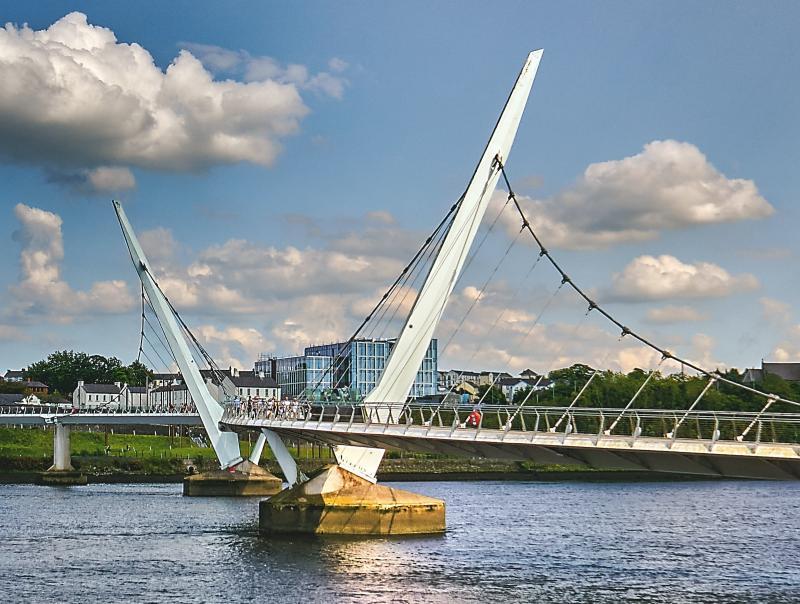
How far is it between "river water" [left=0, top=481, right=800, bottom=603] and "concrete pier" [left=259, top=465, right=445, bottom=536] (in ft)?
Answer: 2.90

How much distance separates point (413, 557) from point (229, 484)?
152 ft

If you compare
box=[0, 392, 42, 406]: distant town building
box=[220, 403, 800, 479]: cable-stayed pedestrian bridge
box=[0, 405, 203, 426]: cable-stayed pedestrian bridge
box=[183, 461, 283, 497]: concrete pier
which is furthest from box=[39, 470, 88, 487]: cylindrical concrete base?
box=[220, 403, 800, 479]: cable-stayed pedestrian bridge

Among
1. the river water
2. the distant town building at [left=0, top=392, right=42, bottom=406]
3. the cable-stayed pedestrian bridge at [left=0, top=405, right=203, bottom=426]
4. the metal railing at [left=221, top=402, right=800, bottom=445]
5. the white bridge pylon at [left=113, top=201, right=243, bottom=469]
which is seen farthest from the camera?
the distant town building at [left=0, top=392, right=42, bottom=406]

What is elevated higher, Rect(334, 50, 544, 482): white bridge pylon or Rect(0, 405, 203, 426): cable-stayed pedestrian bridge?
Rect(334, 50, 544, 482): white bridge pylon

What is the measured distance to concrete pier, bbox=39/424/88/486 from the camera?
112 m

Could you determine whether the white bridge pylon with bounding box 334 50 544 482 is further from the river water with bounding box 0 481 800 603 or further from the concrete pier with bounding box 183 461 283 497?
the concrete pier with bounding box 183 461 283 497

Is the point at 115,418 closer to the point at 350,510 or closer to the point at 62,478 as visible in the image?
the point at 62,478

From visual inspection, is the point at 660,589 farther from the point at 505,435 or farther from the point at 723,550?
the point at 723,550

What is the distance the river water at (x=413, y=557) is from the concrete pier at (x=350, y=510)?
2.90 feet

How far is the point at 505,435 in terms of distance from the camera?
138 ft

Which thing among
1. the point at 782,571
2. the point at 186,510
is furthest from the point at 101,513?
the point at 782,571

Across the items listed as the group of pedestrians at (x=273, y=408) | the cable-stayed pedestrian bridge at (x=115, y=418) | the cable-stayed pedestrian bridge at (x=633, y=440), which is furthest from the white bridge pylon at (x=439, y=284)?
the cable-stayed pedestrian bridge at (x=115, y=418)

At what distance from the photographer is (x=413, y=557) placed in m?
49.2

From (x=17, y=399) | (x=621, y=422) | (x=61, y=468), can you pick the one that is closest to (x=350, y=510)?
(x=621, y=422)
